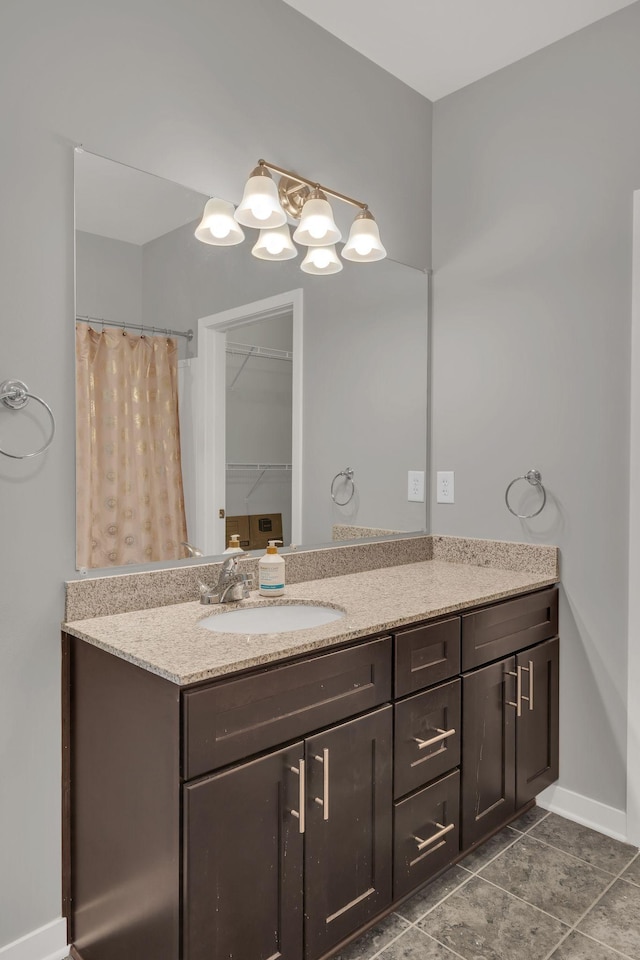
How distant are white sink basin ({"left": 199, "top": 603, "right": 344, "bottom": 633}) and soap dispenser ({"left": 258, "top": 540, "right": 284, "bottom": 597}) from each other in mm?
54

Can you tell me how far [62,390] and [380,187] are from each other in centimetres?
148

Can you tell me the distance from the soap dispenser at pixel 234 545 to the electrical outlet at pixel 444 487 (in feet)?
3.28

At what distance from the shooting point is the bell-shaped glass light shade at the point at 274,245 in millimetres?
1985

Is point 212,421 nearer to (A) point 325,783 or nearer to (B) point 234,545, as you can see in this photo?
(B) point 234,545

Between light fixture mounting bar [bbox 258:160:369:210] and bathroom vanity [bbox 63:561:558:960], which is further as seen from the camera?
light fixture mounting bar [bbox 258:160:369:210]

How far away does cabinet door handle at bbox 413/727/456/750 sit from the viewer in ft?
5.58

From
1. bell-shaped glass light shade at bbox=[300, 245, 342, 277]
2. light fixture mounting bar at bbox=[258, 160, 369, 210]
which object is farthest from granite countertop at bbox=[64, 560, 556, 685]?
light fixture mounting bar at bbox=[258, 160, 369, 210]

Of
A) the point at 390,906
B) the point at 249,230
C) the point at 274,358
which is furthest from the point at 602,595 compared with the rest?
the point at 249,230

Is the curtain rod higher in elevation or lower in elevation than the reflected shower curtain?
higher

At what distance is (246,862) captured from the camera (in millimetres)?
1298

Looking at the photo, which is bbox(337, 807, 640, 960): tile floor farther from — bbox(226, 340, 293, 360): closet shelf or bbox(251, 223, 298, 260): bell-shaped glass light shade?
bbox(251, 223, 298, 260): bell-shaped glass light shade

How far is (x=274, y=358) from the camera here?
206cm

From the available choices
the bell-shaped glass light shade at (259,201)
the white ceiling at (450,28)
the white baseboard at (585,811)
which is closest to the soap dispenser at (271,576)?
the bell-shaped glass light shade at (259,201)

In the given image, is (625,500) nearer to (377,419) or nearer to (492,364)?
(492,364)
